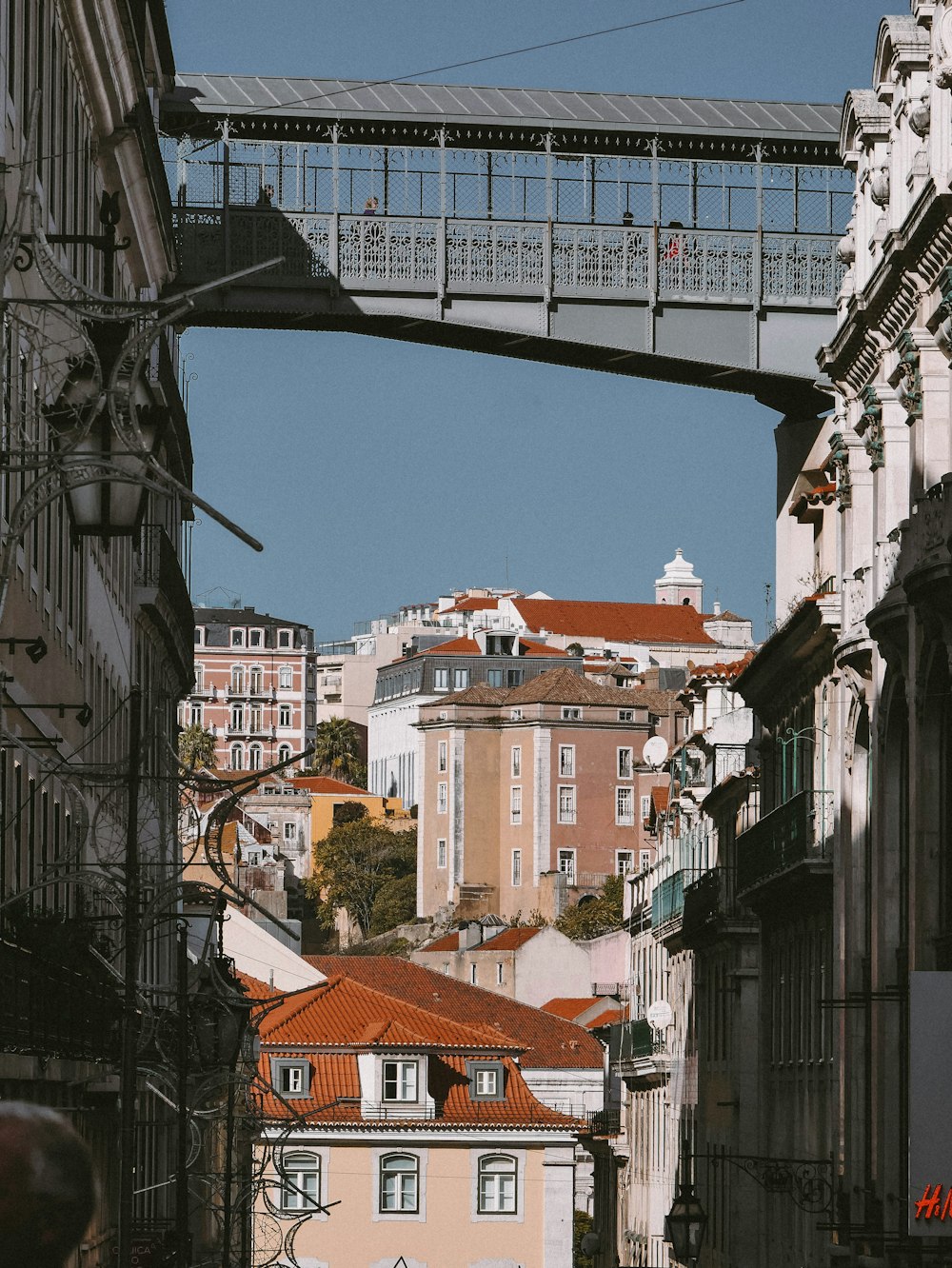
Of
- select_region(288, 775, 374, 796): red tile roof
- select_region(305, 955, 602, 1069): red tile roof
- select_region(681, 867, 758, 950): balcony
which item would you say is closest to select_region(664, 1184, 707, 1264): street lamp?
select_region(681, 867, 758, 950): balcony

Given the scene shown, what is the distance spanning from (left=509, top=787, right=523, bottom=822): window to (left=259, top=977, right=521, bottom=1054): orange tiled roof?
94966 millimetres

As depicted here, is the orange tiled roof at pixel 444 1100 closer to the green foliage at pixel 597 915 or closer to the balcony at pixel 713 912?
the balcony at pixel 713 912

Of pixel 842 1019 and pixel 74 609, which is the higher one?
pixel 74 609

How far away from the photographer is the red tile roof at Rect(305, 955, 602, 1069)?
82.2 metres

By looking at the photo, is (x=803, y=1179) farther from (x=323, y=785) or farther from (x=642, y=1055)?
(x=323, y=785)

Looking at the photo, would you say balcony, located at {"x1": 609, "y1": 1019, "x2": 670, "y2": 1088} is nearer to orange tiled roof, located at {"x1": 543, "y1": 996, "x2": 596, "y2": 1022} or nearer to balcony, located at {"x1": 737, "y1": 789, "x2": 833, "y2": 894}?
balcony, located at {"x1": 737, "y1": 789, "x2": 833, "y2": 894}

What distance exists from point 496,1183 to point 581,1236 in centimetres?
2162

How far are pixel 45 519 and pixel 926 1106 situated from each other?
8065 millimetres

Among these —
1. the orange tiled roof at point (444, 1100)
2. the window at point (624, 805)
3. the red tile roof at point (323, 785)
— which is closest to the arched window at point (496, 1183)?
the orange tiled roof at point (444, 1100)

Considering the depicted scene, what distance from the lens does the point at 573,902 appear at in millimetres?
153750

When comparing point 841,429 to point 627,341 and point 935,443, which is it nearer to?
point 935,443

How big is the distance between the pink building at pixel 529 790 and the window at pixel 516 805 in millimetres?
58

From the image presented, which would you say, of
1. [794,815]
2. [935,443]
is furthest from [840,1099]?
[935,443]

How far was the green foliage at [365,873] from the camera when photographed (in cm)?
17175
